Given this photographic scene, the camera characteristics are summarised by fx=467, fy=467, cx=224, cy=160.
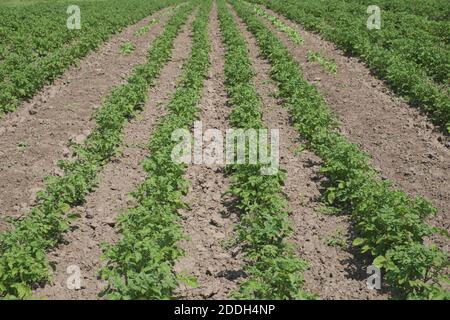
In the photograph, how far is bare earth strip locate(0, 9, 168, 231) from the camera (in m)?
9.04

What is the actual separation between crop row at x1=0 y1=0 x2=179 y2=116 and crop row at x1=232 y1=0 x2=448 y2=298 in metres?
7.88

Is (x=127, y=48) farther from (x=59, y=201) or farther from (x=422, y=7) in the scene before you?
(x=422, y=7)

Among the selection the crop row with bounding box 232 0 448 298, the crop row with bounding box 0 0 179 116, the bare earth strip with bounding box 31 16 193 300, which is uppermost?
the crop row with bounding box 0 0 179 116

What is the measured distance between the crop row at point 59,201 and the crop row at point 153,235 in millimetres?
926

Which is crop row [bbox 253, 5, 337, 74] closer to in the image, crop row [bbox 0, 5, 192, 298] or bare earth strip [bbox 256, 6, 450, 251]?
bare earth strip [bbox 256, 6, 450, 251]

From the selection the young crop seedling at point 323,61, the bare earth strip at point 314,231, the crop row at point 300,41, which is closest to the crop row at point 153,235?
the bare earth strip at point 314,231

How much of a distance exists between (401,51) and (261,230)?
1245 centimetres

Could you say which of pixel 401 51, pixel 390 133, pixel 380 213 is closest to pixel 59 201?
pixel 380 213

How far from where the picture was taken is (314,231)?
7.70 metres

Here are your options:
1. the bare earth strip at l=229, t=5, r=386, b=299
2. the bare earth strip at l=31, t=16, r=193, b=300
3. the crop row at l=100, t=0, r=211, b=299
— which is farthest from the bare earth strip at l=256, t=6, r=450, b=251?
the bare earth strip at l=31, t=16, r=193, b=300

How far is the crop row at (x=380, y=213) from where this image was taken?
596 centimetres

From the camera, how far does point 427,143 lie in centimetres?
1061

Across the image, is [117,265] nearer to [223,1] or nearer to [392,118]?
[392,118]

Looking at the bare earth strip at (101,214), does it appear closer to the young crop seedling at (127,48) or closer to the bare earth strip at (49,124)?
the bare earth strip at (49,124)
